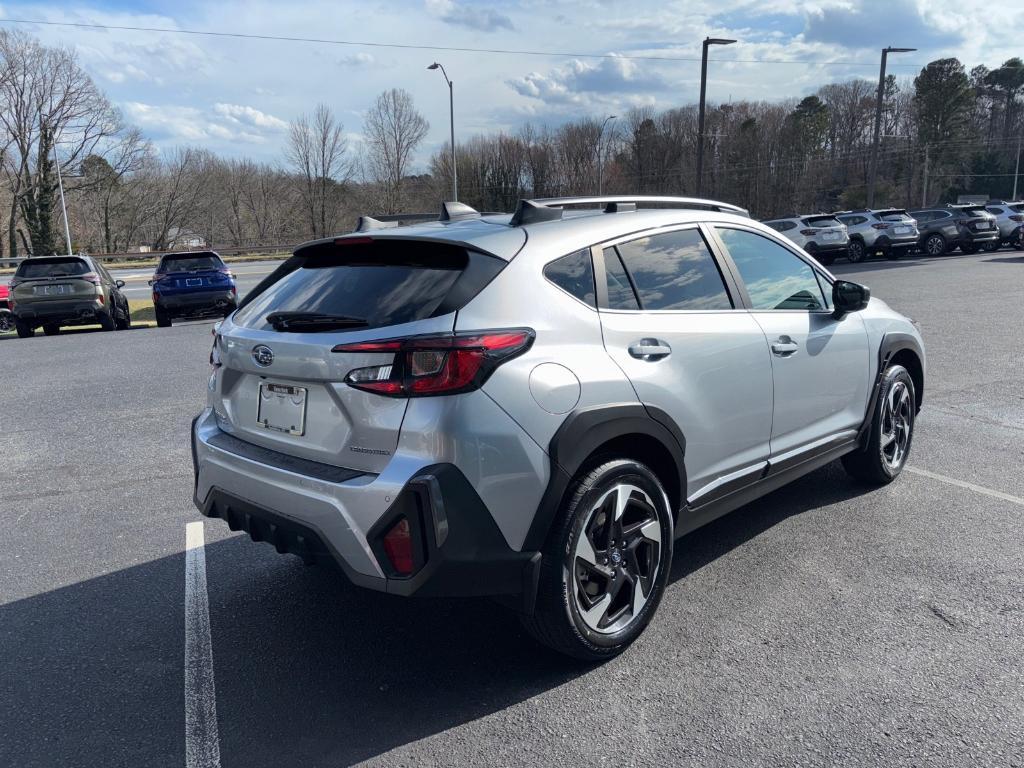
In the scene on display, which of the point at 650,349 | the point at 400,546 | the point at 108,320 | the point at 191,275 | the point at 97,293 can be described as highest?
the point at 650,349

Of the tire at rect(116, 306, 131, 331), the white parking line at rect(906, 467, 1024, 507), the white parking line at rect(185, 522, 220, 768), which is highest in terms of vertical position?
the white parking line at rect(906, 467, 1024, 507)

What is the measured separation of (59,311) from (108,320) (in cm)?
87

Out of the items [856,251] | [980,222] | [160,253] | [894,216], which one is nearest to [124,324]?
[856,251]

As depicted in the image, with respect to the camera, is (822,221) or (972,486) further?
(822,221)

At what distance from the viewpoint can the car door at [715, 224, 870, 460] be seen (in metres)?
3.87

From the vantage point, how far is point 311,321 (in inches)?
115

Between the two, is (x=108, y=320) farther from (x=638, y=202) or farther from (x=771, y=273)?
(x=771, y=273)

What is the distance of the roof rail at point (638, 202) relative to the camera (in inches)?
139

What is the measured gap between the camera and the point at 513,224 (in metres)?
3.19

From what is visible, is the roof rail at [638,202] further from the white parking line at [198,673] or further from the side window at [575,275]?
the white parking line at [198,673]

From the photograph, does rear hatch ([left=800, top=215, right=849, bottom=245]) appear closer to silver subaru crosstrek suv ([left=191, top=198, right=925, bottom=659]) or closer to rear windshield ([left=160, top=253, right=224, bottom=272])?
rear windshield ([left=160, top=253, right=224, bottom=272])

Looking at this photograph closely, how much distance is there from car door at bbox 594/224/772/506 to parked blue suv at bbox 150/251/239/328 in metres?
13.9

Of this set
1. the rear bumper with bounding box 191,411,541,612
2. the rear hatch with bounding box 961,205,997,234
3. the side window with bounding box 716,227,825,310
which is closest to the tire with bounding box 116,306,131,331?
the rear bumper with bounding box 191,411,541,612

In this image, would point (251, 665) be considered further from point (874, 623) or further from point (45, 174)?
point (45, 174)
